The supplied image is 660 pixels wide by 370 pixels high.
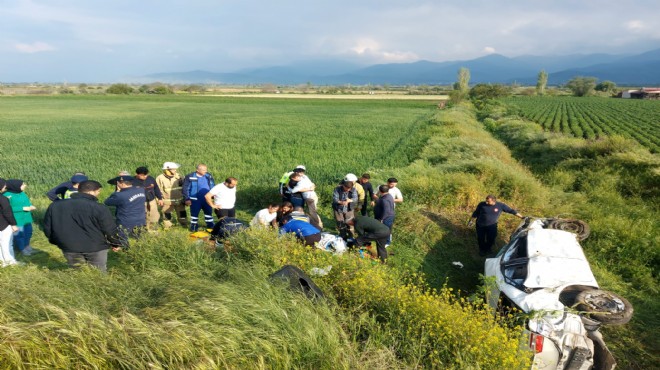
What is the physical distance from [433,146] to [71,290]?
Result: 1536 cm

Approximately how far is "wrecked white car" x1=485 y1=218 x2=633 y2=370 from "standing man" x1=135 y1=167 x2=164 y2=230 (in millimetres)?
6775

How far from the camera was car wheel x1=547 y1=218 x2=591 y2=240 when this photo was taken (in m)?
6.71

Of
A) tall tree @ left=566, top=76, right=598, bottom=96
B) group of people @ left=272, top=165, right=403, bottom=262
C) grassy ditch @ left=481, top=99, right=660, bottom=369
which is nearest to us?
grassy ditch @ left=481, top=99, right=660, bottom=369

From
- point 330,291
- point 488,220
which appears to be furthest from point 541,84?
point 330,291

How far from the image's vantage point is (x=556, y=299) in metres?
4.25

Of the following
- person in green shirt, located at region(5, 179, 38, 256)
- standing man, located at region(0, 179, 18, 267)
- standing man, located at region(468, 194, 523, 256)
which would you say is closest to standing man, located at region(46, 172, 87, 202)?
person in green shirt, located at region(5, 179, 38, 256)

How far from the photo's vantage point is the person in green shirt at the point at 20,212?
20.8 ft

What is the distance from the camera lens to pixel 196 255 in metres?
4.77

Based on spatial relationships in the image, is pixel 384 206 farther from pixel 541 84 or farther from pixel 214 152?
pixel 541 84

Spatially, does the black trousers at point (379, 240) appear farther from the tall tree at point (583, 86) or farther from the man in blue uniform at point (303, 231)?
the tall tree at point (583, 86)

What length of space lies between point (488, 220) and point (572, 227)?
1.74m

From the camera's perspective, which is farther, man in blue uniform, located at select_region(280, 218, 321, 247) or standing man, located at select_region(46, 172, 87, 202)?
standing man, located at select_region(46, 172, 87, 202)

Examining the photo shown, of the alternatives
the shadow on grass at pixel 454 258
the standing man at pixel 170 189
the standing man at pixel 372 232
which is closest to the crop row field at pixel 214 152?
the standing man at pixel 170 189

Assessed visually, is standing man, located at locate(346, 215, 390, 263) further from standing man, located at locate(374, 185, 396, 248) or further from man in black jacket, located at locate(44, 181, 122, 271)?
man in black jacket, located at locate(44, 181, 122, 271)
